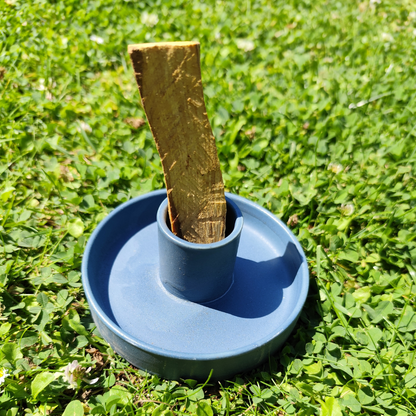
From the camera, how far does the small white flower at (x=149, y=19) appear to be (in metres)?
3.45

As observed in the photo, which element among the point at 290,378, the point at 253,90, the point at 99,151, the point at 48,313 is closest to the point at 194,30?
the point at 253,90

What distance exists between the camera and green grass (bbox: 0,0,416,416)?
1.49 metres

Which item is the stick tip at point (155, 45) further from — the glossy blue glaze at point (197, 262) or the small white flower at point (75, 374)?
the small white flower at point (75, 374)

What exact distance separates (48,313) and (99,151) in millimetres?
1085

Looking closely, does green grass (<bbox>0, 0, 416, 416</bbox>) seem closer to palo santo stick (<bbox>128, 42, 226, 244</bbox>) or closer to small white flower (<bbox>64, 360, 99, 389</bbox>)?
small white flower (<bbox>64, 360, 99, 389</bbox>)

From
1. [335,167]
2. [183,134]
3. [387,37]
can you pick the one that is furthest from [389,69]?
[183,134]

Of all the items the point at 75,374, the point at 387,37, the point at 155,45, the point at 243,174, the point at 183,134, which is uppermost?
the point at 155,45

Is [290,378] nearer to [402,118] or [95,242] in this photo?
[95,242]

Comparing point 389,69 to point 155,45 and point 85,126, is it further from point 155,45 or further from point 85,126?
point 155,45

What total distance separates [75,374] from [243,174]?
4.42 feet

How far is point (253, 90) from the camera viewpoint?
2.91m

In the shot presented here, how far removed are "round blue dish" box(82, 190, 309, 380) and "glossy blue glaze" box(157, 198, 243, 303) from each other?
0.07 metres

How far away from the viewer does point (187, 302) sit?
1.61 meters

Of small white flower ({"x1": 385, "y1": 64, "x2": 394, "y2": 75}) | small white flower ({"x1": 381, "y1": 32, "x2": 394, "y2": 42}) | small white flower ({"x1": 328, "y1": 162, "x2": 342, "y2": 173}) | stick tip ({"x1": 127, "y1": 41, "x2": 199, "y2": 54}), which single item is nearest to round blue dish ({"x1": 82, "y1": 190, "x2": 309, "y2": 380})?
small white flower ({"x1": 328, "y1": 162, "x2": 342, "y2": 173})
